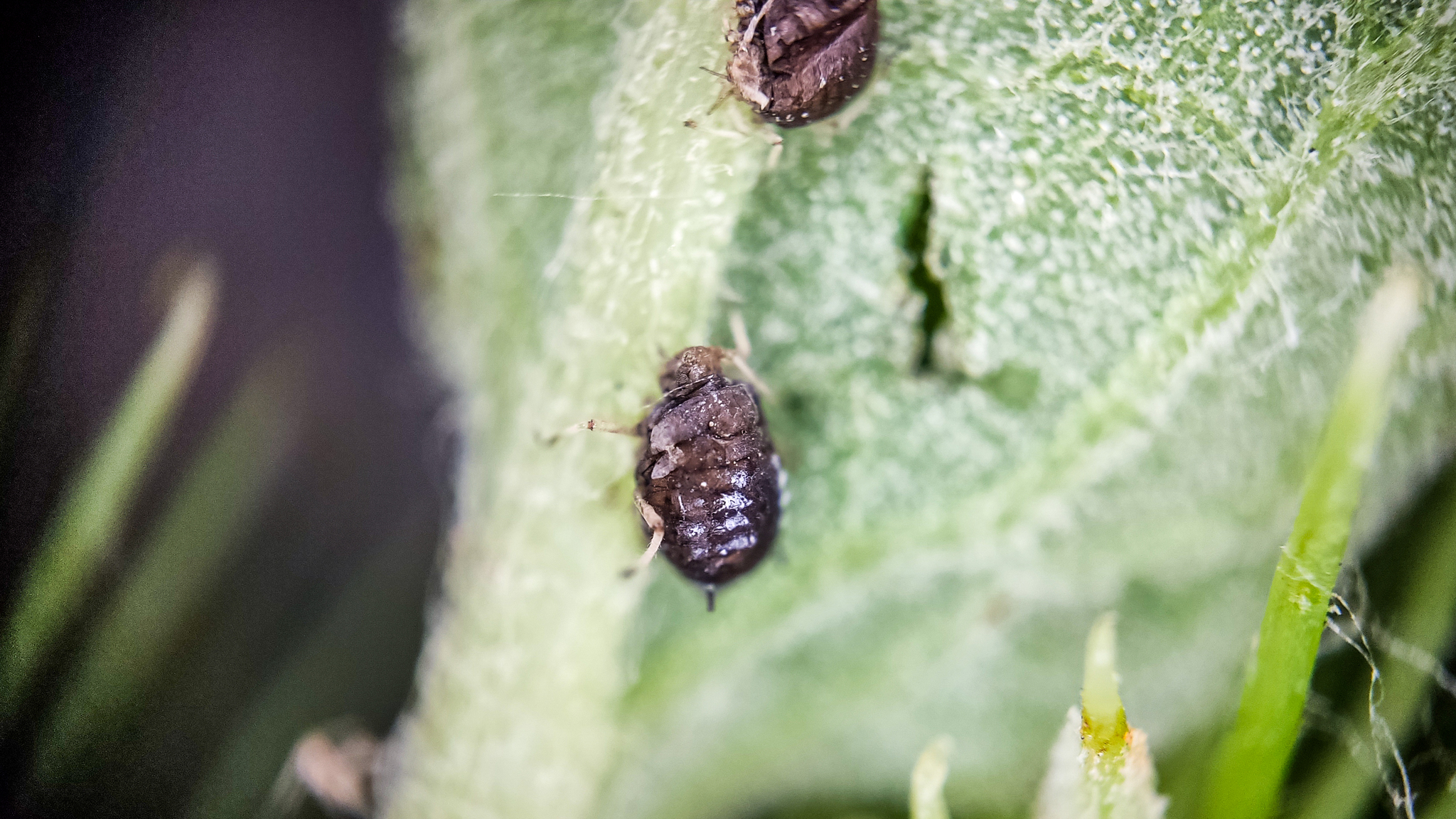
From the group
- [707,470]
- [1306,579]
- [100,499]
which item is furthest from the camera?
[100,499]

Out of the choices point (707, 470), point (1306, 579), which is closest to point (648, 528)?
point (707, 470)

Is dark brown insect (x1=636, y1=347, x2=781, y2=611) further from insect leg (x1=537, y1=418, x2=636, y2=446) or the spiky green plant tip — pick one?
the spiky green plant tip

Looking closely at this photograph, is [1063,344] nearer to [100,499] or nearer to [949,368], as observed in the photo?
[949,368]

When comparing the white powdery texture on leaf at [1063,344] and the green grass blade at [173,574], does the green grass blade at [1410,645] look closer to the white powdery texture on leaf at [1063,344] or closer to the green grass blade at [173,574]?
the white powdery texture on leaf at [1063,344]

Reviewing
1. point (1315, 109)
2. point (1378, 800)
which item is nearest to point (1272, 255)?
point (1315, 109)

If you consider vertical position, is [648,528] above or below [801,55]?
below

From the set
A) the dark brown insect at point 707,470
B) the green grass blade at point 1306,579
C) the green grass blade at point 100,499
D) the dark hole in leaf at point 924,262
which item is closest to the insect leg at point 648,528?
the dark brown insect at point 707,470

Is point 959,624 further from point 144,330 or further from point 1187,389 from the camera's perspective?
point 144,330
